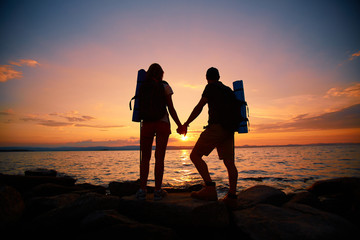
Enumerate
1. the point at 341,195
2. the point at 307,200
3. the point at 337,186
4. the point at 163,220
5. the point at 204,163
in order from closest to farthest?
the point at 163,220 < the point at 204,163 < the point at 307,200 < the point at 341,195 < the point at 337,186

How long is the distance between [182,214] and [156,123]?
1.86m

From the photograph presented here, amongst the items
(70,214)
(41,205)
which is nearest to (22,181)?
(41,205)

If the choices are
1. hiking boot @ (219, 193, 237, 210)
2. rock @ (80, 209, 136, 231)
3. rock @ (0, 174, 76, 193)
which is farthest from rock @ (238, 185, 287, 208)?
rock @ (0, 174, 76, 193)

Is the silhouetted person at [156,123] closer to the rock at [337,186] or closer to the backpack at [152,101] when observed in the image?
the backpack at [152,101]

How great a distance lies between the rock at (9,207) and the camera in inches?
135

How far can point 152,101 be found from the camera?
404 centimetres

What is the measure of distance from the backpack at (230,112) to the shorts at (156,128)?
1258mm

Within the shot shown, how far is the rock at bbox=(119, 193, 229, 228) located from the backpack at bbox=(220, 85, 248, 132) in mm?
1642

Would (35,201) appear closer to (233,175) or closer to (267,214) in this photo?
(233,175)

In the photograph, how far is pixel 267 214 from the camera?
369cm

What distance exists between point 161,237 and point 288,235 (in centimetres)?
198

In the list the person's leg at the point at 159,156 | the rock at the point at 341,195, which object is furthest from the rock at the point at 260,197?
the person's leg at the point at 159,156

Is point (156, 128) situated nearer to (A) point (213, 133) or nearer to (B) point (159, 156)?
(B) point (159, 156)

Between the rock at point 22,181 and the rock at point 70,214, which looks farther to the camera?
the rock at point 22,181
